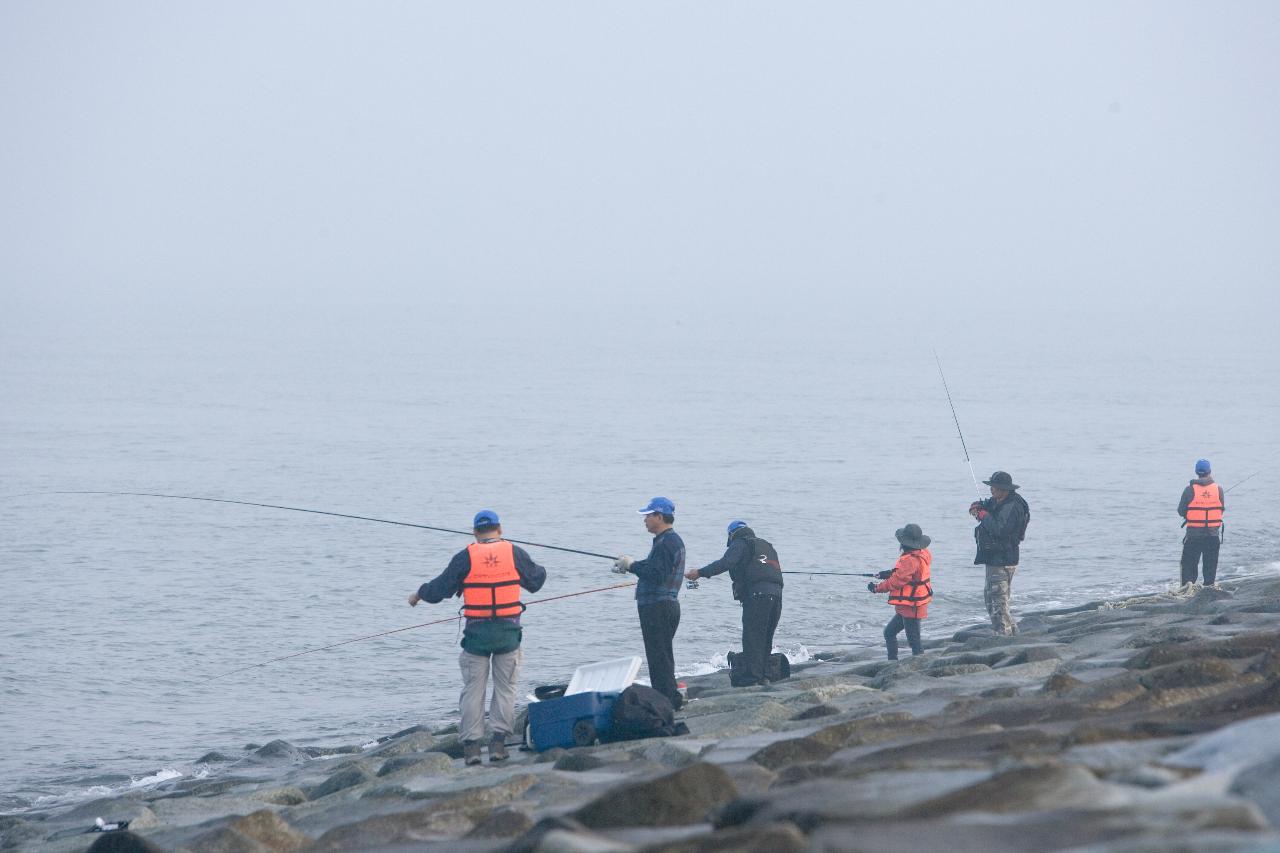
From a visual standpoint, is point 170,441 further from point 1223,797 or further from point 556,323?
point 556,323

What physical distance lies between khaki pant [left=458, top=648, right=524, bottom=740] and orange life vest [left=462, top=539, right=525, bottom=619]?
1.01 feet

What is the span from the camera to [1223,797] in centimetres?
452

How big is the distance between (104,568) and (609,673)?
1565cm

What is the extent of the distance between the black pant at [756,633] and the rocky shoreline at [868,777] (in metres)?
0.27

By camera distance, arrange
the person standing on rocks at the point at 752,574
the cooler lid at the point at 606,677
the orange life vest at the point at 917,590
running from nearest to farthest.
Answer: the cooler lid at the point at 606,677, the person standing on rocks at the point at 752,574, the orange life vest at the point at 917,590

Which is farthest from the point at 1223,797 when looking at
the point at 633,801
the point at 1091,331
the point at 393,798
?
the point at 1091,331

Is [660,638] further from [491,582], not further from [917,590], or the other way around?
[917,590]

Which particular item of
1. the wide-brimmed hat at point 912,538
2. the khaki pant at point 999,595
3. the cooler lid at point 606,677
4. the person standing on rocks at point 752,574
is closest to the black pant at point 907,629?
the khaki pant at point 999,595

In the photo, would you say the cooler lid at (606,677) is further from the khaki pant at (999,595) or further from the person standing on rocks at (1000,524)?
the khaki pant at (999,595)

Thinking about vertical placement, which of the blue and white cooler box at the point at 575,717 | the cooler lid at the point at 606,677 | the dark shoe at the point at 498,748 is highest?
the cooler lid at the point at 606,677

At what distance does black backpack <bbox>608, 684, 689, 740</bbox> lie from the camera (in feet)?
29.7

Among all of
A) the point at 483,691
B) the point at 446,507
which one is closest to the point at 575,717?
the point at 483,691

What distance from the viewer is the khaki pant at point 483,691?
30.1 feet

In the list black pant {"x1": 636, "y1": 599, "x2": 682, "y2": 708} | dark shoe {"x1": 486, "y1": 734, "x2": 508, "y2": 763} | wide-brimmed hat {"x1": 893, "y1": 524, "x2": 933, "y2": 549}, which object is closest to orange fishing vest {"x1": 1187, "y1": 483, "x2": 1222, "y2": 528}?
wide-brimmed hat {"x1": 893, "y1": 524, "x2": 933, "y2": 549}
